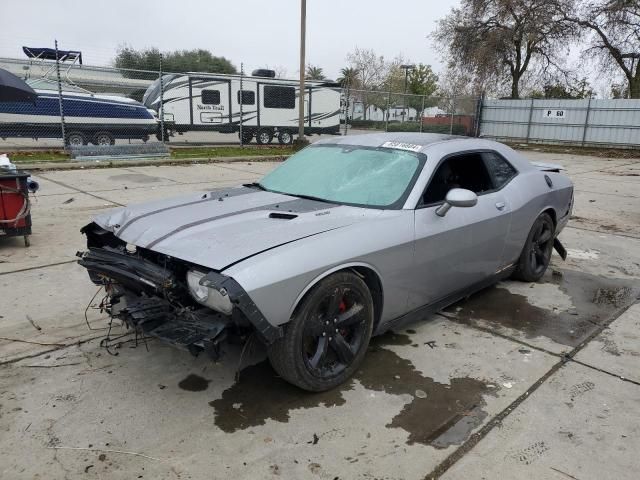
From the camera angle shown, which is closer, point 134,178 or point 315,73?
point 134,178

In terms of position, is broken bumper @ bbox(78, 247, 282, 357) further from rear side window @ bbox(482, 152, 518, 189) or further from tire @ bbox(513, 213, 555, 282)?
tire @ bbox(513, 213, 555, 282)

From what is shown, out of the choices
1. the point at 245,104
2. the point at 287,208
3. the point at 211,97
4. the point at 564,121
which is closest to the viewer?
the point at 287,208

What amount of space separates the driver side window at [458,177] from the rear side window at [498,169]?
0.06m

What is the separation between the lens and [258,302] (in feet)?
8.26

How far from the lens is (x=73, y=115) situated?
50.2 ft

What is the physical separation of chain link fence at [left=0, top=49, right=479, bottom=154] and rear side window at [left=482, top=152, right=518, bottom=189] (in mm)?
11635

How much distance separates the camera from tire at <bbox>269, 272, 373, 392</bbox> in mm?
2771

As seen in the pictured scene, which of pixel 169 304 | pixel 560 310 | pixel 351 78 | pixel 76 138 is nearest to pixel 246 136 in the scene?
pixel 76 138

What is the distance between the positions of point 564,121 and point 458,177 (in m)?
23.5

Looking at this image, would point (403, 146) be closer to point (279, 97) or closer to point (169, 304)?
point (169, 304)

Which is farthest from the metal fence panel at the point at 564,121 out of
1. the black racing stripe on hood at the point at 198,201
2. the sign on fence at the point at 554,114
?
the black racing stripe on hood at the point at 198,201

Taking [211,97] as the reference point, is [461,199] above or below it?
below

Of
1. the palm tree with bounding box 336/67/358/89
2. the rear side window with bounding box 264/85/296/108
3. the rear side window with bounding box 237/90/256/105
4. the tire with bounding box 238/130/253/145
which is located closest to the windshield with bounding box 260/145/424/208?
the rear side window with bounding box 237/90/256/105

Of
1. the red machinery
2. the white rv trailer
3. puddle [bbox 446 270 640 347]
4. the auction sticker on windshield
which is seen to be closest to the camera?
the auction sticker on windshield
